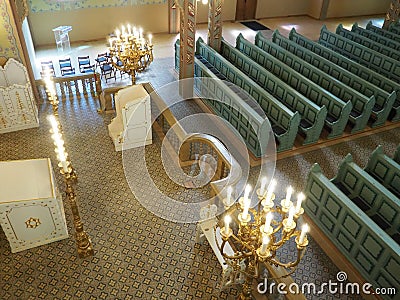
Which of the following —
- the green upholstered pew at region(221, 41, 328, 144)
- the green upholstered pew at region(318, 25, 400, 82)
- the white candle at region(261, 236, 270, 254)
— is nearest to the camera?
the white candle at region(261, 236, 270, 254)

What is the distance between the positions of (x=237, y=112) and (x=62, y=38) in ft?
25.0

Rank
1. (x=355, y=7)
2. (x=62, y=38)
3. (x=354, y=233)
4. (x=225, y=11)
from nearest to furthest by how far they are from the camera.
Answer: (x=354, y=233) < (x=62, y=38) < (x=225, y=11) < (x=355, y=7)

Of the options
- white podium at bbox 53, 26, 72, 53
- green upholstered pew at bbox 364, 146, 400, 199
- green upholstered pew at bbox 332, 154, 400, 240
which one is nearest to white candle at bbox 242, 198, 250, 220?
green upholstered pew at bbox 332, 154, 400, 240

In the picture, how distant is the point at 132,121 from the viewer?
7746 mm

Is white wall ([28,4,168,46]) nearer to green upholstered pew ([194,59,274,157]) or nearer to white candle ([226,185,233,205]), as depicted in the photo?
green upholstered pew ([194,59,274,157])

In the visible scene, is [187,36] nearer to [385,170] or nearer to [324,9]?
[385,170]

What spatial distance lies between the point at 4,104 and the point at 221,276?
19.6ft

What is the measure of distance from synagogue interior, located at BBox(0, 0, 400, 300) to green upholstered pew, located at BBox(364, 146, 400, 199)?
21 millimetres

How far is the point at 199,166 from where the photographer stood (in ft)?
24.6

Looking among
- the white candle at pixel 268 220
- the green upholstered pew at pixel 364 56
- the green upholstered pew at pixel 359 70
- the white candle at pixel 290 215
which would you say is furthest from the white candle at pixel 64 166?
the green upholstered pew at pixel 364 56

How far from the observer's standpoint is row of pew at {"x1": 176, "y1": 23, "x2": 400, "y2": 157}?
328 inches

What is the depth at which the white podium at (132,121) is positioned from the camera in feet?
24.8

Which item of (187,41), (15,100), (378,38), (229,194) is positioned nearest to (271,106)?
(187,41)

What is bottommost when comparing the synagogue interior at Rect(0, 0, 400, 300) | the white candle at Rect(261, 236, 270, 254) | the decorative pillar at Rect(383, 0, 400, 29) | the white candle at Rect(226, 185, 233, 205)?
the synagogue interior at Rect(0, 0, 400, 300)
